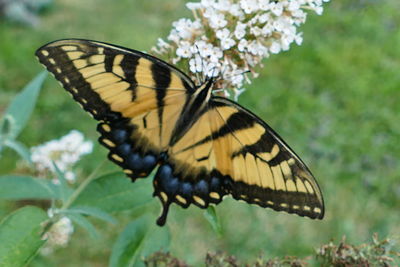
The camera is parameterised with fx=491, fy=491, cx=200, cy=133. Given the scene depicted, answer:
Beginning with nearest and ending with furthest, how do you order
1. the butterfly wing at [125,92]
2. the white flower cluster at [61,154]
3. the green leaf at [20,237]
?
the green leaf at [20,237], the butterfly wing at [125,92], the white flower cluster at [61,154]

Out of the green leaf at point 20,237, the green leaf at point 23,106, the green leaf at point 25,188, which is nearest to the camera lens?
the green leaf at point 20,237

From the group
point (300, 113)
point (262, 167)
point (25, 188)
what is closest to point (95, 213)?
point (25, 188)

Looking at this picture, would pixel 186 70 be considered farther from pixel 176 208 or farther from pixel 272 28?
pixel 176 208

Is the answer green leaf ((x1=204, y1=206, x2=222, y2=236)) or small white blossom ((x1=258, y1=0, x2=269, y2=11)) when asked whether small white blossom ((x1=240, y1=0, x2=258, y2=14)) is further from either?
green leaf ((x1=204, y1=206, x2=222, y2=236))

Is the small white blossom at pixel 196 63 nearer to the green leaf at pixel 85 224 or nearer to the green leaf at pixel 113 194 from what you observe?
the green leaf at pixel 113 194

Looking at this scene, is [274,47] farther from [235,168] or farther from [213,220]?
[213,220]

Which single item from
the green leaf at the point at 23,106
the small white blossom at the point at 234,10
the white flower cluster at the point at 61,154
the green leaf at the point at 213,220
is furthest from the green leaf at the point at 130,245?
the small white blossom at the point at 234,10
